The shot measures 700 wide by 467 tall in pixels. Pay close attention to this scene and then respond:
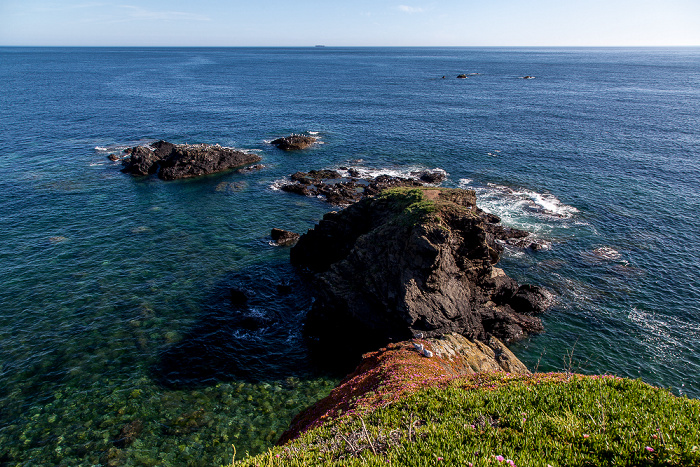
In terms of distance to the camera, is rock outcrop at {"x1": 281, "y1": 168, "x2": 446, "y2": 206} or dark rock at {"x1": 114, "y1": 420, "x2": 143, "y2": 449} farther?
rock outcrop at {"x1": 281, "y1": 168, "x2": 446, "y2": 206}

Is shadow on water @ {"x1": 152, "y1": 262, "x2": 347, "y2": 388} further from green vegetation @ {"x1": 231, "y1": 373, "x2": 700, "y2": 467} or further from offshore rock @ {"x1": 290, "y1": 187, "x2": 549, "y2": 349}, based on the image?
green vegetation @ {"x1": 231, "y1": 373, "x2": 700, "y2": 467}

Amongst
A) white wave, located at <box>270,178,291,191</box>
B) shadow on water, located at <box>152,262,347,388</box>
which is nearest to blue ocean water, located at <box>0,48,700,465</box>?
shadow on water, located at <box>152,262,347,388</box>

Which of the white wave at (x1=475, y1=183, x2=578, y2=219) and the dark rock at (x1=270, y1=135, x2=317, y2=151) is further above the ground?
the dark rock at (x1=270, y1=135, x2=317, y2=151)

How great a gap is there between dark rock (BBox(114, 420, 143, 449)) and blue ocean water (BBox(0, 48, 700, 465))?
1.18 ft

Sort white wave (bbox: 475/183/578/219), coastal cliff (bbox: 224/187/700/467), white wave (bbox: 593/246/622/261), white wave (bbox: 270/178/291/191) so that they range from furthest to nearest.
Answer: white wave (bbox: 270/178/291/191), white wave (bbox: 475/183/578/219), white wave (bbox: 593/246/622/261), coastal cliff (bbox: 224/187/700/467)

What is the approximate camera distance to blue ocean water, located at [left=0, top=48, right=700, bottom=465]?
28.9m

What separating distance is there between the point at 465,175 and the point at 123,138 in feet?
272

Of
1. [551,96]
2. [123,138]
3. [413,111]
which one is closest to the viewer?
[123,138]

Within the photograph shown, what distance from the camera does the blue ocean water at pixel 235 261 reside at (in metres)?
28.9

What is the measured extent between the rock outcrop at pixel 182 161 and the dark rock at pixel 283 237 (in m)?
32.3

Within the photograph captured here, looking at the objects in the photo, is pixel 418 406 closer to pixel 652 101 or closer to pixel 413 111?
pixel 413 111

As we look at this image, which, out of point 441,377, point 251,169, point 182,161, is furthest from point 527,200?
point 182,161

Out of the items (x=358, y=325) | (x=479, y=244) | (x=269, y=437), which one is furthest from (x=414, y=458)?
(x=479, y=244)

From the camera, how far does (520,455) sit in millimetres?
13430
